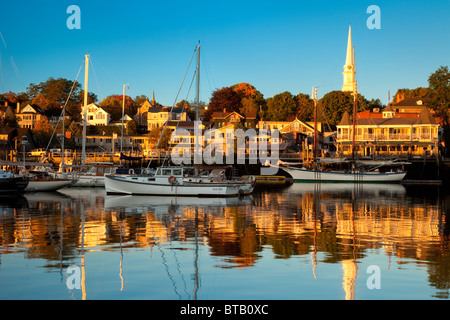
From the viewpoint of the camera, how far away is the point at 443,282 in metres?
15.8

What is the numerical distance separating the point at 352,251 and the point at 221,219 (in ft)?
39.1

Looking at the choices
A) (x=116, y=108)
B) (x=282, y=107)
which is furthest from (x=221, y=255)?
(x=116, y=108)

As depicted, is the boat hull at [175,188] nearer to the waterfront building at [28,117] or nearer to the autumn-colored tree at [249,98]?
the autumn-colored tree at [249,98]

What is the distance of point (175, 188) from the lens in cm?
4703

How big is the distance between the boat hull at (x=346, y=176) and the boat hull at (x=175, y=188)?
122 feet

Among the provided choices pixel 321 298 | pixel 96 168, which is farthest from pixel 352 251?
pixel 96 168

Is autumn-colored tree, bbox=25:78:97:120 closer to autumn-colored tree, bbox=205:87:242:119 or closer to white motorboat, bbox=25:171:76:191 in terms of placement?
autumn-colored tree, bbox=205:87:242:119

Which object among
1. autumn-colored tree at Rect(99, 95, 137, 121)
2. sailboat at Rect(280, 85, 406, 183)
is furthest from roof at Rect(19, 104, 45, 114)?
sailboat at Rect(280, 85, 406, 183)

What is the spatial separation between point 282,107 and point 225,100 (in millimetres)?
17999

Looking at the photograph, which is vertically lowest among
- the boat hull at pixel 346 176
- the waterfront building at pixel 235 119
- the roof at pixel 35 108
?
the boat hull at pixel 346 176

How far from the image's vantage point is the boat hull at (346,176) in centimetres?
8206

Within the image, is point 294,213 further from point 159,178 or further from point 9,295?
point 9,295

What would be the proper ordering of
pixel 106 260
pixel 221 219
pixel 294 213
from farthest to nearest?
pixel 294 213, pixel 221 219, pixel 106 260

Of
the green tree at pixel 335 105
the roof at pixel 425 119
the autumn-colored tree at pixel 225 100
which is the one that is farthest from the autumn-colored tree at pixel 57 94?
the roof at pixel 425 119
